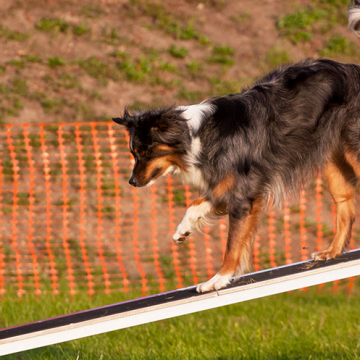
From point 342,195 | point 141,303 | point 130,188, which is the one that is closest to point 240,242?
point 141,303

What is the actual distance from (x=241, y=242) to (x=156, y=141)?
97 centimetres

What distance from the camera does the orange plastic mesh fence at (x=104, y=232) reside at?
258 inches

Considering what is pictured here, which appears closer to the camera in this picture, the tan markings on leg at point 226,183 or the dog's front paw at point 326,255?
the tan markings on leg at point 226,183

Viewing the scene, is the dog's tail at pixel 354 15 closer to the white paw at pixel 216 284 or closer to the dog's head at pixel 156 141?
the dog's head at pixel 156 141

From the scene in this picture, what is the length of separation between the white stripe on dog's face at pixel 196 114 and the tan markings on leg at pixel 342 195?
1172 millimetres

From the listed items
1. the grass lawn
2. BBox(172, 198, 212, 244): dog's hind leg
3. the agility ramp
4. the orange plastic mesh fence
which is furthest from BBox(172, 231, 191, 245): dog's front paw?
the orange plastic mesh fence

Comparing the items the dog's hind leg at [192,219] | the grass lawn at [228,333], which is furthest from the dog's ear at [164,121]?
the grass lawn at [228,333]

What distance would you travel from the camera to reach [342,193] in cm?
412

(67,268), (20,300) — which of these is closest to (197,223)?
(20,300)

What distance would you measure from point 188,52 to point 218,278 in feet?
26.1

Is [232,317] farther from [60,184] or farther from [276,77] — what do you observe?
[60,184]

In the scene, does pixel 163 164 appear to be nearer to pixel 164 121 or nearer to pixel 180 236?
pixel 164 121

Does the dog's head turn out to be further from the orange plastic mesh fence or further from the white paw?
the orange plastic mesh fence

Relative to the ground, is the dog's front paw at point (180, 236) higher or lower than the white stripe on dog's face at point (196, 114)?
lower
